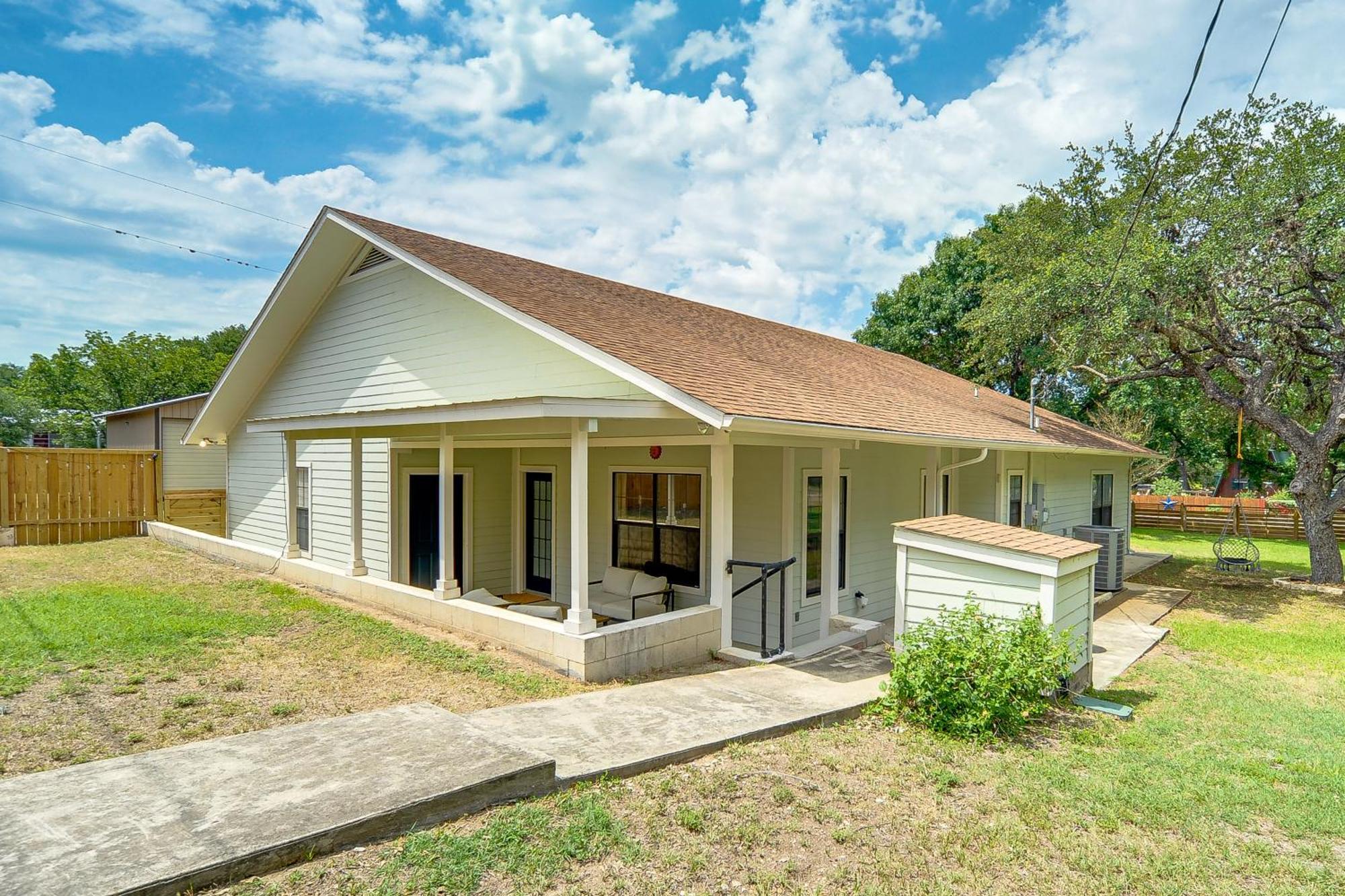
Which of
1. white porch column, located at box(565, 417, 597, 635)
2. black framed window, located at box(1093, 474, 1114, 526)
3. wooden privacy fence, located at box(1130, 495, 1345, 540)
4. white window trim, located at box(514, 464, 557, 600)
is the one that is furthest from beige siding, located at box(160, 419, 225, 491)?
wooden privacy fence, located at box(1130, 495, 1345, 540)

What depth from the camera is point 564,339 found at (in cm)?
746

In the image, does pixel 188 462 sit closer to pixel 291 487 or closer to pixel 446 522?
pixel 291 487

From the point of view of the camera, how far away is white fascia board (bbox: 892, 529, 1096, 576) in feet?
18.0

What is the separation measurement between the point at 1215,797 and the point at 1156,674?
3.92 m

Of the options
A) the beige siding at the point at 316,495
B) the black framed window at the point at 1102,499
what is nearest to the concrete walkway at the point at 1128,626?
the black framed window at the point at 1102,499

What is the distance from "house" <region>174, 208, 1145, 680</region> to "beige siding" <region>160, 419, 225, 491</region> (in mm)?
3966

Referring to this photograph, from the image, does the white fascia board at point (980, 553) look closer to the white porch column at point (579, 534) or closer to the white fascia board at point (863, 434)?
the white fascia board at point (863, 434)

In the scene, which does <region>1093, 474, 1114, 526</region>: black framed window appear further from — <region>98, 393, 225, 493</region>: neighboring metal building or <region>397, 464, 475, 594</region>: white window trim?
<region>98, 393, 225, 493</region>: neighboring metal building

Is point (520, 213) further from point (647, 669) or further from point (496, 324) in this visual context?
point (647, 669)

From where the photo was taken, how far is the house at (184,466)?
623 inches

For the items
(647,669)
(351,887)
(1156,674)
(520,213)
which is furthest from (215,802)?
(520,213)

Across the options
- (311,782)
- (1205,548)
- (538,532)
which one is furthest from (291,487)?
(1205,548)

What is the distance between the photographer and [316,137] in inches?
573

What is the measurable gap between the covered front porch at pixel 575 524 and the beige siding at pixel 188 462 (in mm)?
5568
